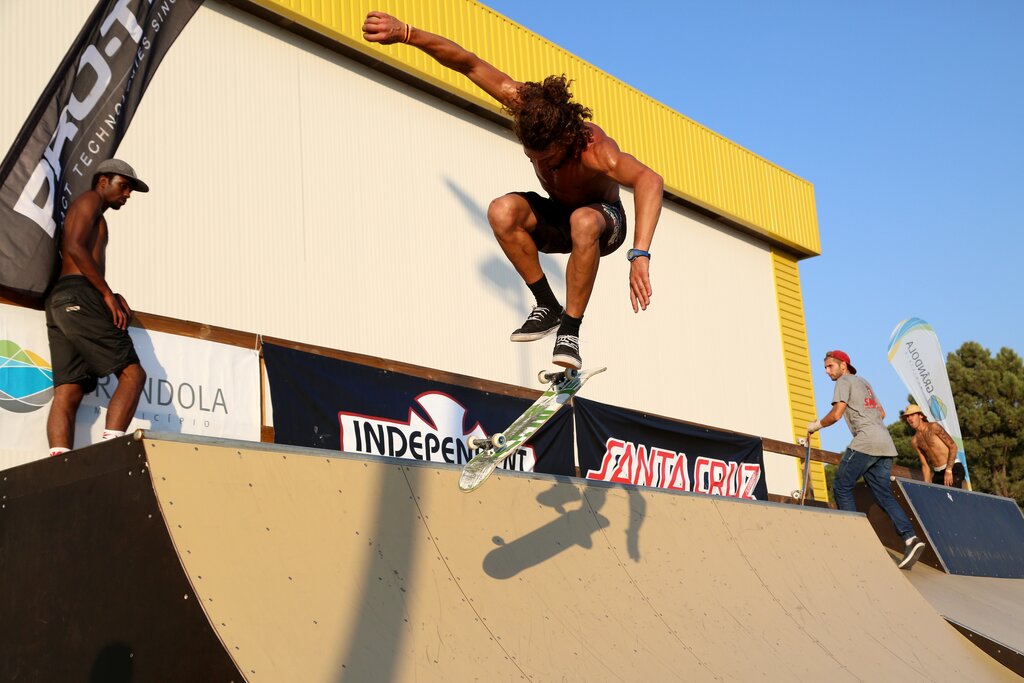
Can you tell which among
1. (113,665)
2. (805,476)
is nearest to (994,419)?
(805,476)

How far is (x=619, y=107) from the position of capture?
13984 mm

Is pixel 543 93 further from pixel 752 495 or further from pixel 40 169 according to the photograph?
pixel 752 495

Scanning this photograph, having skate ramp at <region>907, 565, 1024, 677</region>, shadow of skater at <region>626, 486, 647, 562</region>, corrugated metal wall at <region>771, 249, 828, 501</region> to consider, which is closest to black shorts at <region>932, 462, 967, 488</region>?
skate ramp at <region>907, 565, 1024, 677</region>

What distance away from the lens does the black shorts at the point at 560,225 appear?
5.14 meters

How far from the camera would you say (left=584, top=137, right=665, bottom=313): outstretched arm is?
455 cm

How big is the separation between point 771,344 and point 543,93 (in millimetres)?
12042

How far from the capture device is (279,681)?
330cm

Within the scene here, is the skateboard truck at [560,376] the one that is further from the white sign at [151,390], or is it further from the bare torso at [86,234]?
the bare torso at [86,234]

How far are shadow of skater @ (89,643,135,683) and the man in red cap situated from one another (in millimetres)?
7972

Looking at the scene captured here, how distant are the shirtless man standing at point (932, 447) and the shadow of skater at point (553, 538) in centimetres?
870

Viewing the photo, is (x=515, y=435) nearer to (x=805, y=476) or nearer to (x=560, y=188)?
(x=560, y=188)

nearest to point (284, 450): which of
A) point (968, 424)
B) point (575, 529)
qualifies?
point (575, 529)

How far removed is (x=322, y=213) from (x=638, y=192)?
5662mm

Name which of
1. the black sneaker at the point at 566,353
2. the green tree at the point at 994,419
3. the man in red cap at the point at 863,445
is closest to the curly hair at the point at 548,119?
the black sneaker at the point at 566,353
